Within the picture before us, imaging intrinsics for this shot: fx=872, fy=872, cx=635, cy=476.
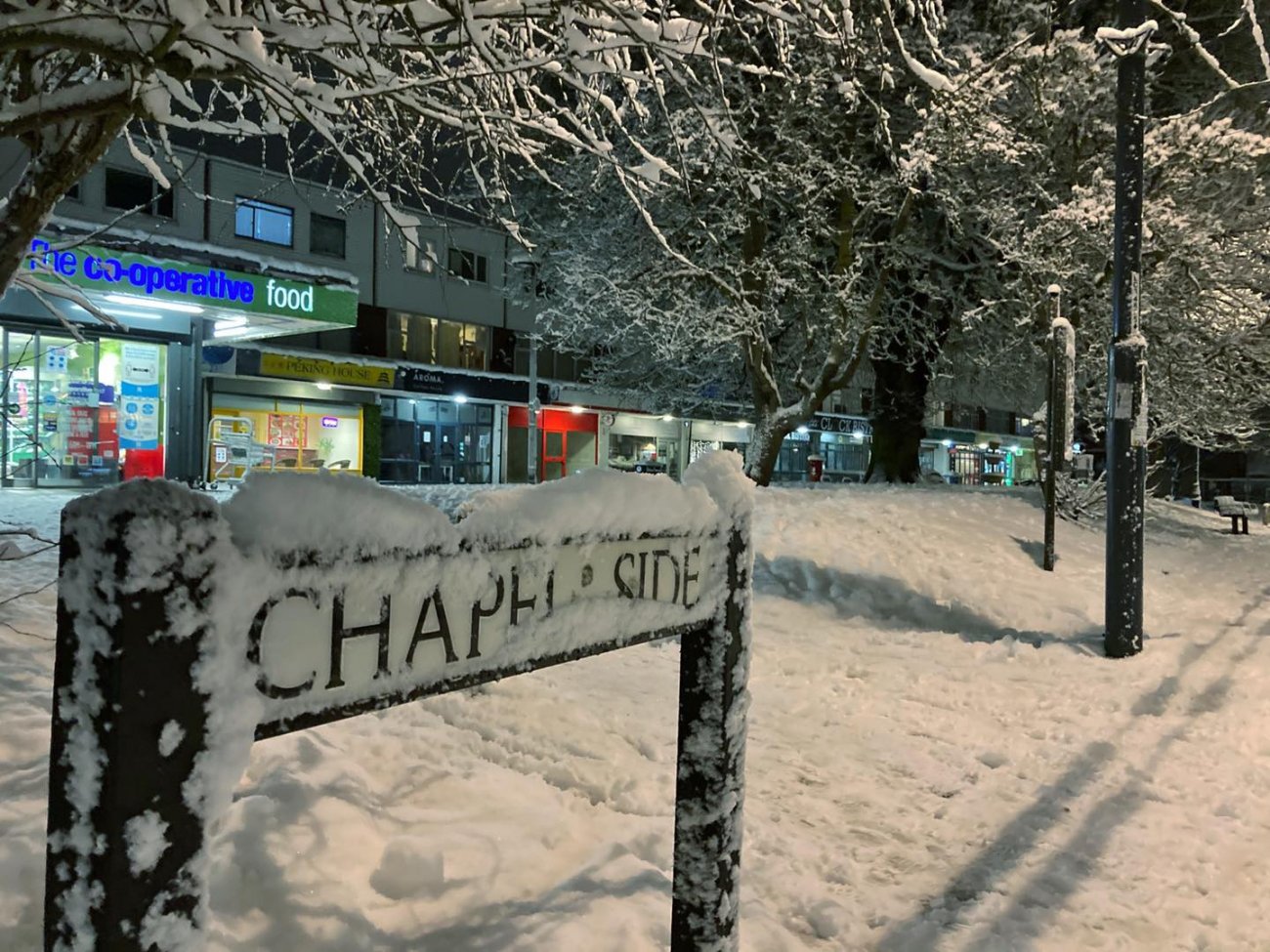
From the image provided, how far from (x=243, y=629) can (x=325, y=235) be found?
87.7 feet

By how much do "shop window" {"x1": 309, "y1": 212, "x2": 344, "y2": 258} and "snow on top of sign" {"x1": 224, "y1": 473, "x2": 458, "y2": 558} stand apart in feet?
84.9

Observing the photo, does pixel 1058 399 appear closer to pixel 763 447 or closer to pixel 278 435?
pixel 763 447

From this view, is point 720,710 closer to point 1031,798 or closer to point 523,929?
point 523,929

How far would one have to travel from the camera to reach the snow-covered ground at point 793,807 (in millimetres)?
2828

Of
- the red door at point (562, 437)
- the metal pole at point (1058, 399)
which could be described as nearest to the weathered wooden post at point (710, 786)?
the metal pole at point (1058, 399)

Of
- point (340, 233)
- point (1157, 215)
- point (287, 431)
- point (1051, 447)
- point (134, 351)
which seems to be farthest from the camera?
point (340, 233)

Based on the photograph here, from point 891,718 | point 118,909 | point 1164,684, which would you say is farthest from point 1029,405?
point 118,909

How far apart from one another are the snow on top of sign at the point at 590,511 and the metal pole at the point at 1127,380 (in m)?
6.53

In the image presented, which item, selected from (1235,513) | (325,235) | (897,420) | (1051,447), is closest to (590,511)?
(1051,447)

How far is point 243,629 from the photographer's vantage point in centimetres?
127

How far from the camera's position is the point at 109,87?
3174mm

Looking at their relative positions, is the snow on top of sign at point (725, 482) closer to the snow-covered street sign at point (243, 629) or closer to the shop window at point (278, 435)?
the snow-covered street sign at point (243, 629)

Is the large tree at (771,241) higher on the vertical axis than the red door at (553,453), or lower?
higher

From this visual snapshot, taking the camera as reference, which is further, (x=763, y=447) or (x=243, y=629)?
(x=763, y=447)
